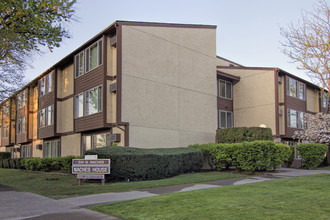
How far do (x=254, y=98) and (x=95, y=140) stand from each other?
12.2 m

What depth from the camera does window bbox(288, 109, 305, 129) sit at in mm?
27359

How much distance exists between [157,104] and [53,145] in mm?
10199

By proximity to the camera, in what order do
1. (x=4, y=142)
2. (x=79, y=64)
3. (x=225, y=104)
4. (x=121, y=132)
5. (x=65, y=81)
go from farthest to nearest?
1. (x=4, y=142)
2. (x=225, y=104)
3. (x=65, y=81)
4. (x=79, y=64)
5. (x=121, y=132)

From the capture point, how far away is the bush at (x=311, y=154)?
883 inches

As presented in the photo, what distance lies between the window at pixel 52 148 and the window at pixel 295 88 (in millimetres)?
17427

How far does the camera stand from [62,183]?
14.6 metres

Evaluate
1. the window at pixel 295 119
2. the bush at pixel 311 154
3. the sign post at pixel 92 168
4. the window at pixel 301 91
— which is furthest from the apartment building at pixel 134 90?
the window at pixel 301 91

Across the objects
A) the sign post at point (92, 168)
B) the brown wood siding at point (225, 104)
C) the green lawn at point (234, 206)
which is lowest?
the green lawn at point (234, 206)

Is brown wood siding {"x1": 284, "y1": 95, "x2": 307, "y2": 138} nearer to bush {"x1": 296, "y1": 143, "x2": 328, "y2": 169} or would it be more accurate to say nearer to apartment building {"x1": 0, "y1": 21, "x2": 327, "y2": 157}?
apartment building {"x1": 0, "y1": 21, "x2": 327, "y2": 157}

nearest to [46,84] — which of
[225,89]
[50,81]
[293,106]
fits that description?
[50,81]

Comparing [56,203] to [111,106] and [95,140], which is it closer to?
[111,106]

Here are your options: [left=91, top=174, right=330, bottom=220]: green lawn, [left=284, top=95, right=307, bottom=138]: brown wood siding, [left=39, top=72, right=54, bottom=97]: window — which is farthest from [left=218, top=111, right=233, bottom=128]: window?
[left=91, top=174, right=330, bottom=220]: green lawn

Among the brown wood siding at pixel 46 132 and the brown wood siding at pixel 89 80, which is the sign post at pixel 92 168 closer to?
the brown wood siding at pixel 89 80

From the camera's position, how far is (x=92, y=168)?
14.0 m
